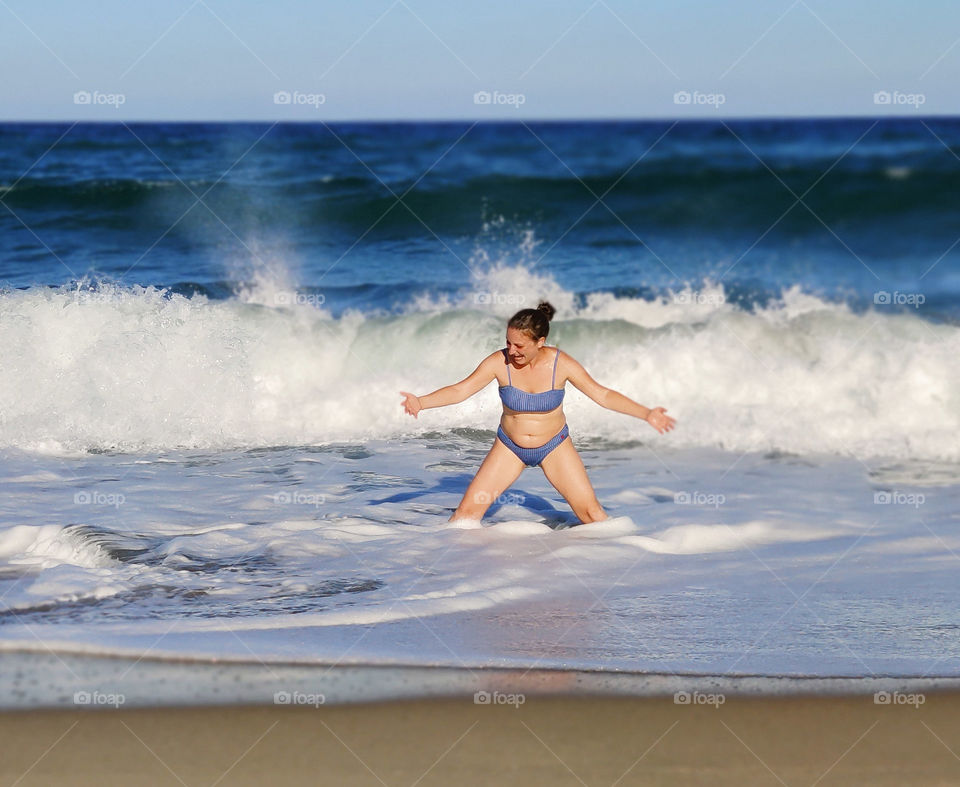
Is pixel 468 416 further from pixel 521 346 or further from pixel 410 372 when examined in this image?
pixel 521 346

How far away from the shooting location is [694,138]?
27.7 meters

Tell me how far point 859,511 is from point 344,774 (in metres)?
4.87

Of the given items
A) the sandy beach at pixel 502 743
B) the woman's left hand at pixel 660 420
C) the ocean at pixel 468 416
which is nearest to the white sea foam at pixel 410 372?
the ocean at pixel 468 416

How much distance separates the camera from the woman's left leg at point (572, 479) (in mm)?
6400

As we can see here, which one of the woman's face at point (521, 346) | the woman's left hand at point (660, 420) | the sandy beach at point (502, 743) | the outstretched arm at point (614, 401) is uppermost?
the woman's face at point (521, 346)

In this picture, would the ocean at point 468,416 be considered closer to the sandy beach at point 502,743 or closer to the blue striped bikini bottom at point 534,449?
the sandy beach at point 502,743

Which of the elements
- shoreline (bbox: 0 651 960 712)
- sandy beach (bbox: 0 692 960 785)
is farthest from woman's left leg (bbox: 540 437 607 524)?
sandy beach (bbox: 0 692 960 785)

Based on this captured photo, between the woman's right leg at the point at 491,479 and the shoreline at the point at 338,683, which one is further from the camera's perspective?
the woman's right leg at the point at 491,479

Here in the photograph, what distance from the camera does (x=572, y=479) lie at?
6.45m

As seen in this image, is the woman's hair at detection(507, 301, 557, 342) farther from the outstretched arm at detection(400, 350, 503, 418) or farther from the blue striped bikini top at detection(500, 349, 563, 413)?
the blue striped bikini top at detection(500, 349, 563, 413)

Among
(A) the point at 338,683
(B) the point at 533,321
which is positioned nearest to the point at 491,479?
(B) the point at 533,321

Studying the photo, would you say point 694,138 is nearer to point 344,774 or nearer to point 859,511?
point 859,511

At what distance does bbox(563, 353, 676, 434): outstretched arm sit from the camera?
5.74m

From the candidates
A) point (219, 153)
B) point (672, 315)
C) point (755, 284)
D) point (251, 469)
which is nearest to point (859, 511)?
point (251, 469)
